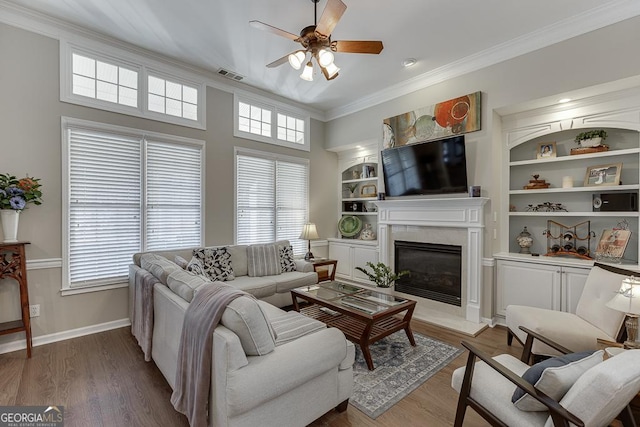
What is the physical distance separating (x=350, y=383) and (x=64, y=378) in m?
2.42

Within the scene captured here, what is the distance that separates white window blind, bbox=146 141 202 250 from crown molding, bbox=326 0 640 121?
321cm

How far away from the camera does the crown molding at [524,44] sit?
8.92 ft

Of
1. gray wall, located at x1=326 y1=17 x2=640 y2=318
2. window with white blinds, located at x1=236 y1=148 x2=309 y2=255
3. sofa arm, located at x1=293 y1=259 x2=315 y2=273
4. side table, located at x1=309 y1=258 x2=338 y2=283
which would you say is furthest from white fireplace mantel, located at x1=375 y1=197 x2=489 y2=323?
window with white blinds, located at x1=236 y1=148 x2=309 y2=255

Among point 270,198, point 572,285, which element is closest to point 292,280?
point 270,198

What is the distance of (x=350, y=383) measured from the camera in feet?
6.64

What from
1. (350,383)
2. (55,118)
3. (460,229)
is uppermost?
(55,118)

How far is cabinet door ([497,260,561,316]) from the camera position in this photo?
3.18 meters

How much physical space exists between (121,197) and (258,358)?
9.97ft

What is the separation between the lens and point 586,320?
2584mm

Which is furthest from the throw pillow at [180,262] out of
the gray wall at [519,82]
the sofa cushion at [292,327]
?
the gray wall at [519,82]

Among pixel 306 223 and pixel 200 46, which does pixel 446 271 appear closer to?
pixel 306 223

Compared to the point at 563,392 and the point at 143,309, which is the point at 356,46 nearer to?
the point at 563,392

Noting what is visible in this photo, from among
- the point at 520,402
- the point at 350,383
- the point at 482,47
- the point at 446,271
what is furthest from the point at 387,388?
the point at 482,47

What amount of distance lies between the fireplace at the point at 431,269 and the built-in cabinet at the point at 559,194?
0.51 m
